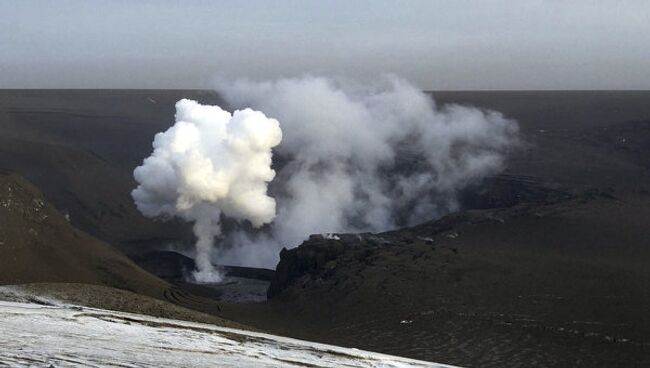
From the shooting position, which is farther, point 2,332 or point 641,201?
point 641,201

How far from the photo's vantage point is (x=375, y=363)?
11766 millimetres

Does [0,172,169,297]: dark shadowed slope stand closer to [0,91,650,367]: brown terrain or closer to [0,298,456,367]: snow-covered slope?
[0,91,650,367]: brown terrain

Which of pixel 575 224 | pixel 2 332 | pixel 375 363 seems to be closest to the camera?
pixel 2 332

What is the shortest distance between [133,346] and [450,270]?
1193 inches

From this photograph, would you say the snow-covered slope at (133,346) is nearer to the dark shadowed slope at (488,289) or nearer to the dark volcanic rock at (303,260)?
the dark shadowed slope at (488,289)

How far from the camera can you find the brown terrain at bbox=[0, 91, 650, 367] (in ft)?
93.3

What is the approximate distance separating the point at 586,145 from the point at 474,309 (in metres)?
56.4

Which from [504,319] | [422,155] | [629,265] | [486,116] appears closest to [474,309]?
[504,319]

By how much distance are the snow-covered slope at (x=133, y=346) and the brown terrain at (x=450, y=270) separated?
30.3ft

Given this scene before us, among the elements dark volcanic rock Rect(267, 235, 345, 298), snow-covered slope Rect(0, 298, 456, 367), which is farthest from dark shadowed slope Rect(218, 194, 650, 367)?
snow-covered slope Rect(0, 298, 456, 367)

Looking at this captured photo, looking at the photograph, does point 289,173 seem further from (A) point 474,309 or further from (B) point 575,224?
(A) point 474,309

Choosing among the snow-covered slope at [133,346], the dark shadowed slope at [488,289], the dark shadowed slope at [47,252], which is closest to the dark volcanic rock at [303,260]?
the dark shadowed slope at [488,289]

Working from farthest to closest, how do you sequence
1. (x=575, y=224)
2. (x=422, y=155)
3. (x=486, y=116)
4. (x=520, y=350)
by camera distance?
(x=486, y=116), (x=422, y=155), (x=575, y=224), (x=520, y=350)

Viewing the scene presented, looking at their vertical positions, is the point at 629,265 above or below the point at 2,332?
below
